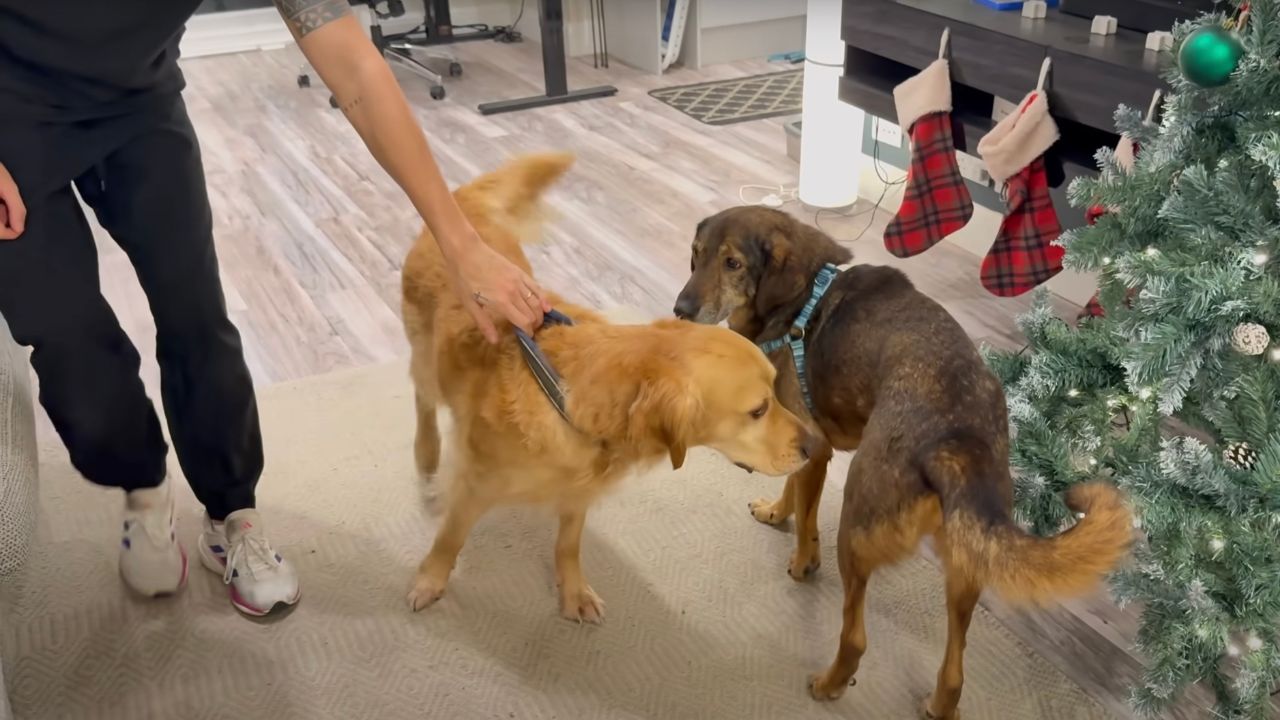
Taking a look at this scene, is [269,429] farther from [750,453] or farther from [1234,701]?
[1234,701]

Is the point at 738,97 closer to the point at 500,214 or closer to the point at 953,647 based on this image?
the point at 500,214

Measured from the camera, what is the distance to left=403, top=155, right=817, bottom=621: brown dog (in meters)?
1.36

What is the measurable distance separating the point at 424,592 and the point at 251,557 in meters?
0.32

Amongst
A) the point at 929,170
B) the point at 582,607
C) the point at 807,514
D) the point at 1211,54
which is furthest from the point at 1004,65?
the point at 582,607

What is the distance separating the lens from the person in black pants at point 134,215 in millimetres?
1315

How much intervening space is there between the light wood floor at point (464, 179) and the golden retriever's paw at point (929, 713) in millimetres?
256

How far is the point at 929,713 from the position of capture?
1.57 m

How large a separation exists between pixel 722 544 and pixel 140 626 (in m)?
1.09

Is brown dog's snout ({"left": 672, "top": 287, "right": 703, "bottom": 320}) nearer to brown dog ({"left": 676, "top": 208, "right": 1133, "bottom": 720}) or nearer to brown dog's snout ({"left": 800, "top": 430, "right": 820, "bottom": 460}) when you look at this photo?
brown dog ({"left": 676, "top": 208, "right": 1133, "bottom": 720})

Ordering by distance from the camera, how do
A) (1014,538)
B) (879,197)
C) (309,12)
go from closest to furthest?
(1014,538), (309,12), (879,197)

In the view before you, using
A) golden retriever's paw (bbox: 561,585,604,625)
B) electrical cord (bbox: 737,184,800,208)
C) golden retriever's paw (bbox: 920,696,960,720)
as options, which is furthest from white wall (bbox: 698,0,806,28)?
golden retriever's paw (bbox: 920,696,960,720)

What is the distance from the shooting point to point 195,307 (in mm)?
1567

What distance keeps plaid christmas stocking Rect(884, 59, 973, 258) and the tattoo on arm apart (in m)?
1.81

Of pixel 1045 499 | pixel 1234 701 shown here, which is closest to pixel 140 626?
pixel 1045 499
